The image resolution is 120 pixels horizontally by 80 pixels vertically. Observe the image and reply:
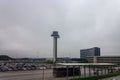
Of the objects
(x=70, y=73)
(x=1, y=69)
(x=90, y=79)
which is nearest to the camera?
(x=90, y=79)

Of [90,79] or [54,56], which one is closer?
[90,79]

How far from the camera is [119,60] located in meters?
199

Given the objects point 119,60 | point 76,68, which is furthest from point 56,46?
point 76,68

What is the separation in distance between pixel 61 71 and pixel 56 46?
472 feet

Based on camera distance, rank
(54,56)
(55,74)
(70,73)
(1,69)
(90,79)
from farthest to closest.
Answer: (54,56)
(1,69)
(70,73)
(55,74)
(90,79)

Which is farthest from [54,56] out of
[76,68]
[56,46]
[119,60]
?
[76,68]

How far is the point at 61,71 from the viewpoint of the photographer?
2184 inches

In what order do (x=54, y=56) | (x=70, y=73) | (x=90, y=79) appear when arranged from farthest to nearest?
(x=54, y=56) < (x=70, y=73) < (x=90, y=79)

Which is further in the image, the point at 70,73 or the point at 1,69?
the point at 1,69

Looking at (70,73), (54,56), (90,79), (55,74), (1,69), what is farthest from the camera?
(54,56)

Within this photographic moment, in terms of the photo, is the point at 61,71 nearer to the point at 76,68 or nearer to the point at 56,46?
the point at 76,68

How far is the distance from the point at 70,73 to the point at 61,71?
4234mm

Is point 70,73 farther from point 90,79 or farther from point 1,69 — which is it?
point 1,69

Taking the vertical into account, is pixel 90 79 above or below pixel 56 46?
below
